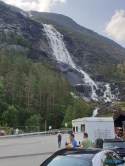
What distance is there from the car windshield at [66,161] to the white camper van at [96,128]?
14.4 m

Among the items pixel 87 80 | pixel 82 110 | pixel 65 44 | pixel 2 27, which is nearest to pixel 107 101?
pixel 87 80

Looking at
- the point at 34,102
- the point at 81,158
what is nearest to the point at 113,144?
the point at 81,158

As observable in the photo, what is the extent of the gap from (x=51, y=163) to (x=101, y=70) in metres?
154

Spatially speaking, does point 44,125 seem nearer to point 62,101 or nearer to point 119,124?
point 62,101

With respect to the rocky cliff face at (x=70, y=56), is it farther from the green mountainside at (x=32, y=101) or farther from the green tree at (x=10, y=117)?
the green tree at (x=10, y=117)

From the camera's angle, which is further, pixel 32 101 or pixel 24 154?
pixel 32 101

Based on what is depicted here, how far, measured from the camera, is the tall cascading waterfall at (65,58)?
366 feet

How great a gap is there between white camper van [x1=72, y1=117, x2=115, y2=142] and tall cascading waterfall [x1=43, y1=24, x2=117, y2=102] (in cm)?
8455

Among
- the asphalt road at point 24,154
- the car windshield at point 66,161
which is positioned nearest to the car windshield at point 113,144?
the asphalt road at point 24,154

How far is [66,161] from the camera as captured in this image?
5.96 meters

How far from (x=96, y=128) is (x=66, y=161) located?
15.1 meters

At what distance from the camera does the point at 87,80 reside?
12406cm

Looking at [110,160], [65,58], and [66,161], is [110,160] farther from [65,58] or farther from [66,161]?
[65,58]

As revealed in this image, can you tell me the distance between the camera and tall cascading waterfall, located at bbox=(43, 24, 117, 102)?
11156cm
